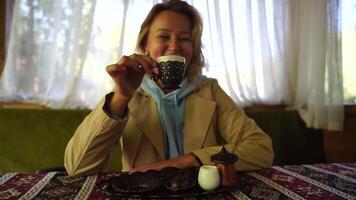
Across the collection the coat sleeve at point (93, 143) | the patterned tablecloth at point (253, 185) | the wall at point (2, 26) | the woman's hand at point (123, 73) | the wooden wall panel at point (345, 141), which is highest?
the wall at point (2, 26)

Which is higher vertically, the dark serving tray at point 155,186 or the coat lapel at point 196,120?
the coat lapel at point 196,120

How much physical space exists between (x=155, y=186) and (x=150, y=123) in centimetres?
48

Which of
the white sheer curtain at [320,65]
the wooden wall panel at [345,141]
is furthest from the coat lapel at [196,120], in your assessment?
the wooden wall panel at [345,141]

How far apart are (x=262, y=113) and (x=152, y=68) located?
3.66 ft

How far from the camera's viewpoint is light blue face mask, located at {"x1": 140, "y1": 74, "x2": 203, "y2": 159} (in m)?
1.25

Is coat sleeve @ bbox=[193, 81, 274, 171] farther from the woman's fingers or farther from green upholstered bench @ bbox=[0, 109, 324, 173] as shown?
green upholstered bench @ bbox=[0, 109, 324, 173]

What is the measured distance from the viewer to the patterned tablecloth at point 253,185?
0.77 metres

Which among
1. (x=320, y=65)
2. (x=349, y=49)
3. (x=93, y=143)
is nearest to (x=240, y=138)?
(x=93, y=143)

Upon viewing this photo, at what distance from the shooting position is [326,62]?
1.86 m

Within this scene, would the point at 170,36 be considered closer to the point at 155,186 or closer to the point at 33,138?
the point at 155,186

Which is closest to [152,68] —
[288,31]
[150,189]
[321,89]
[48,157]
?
[150,189]

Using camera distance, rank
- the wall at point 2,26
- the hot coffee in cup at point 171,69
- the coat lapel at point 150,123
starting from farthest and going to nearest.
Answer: the wall at point 2,26 < the coat lapel at point 150,123 < the hot coffee in cup at point 171,69

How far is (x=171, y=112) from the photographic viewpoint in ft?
4.22

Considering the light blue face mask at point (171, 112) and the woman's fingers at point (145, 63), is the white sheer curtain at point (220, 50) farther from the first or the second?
the woman's fingers at point (145, 63)
